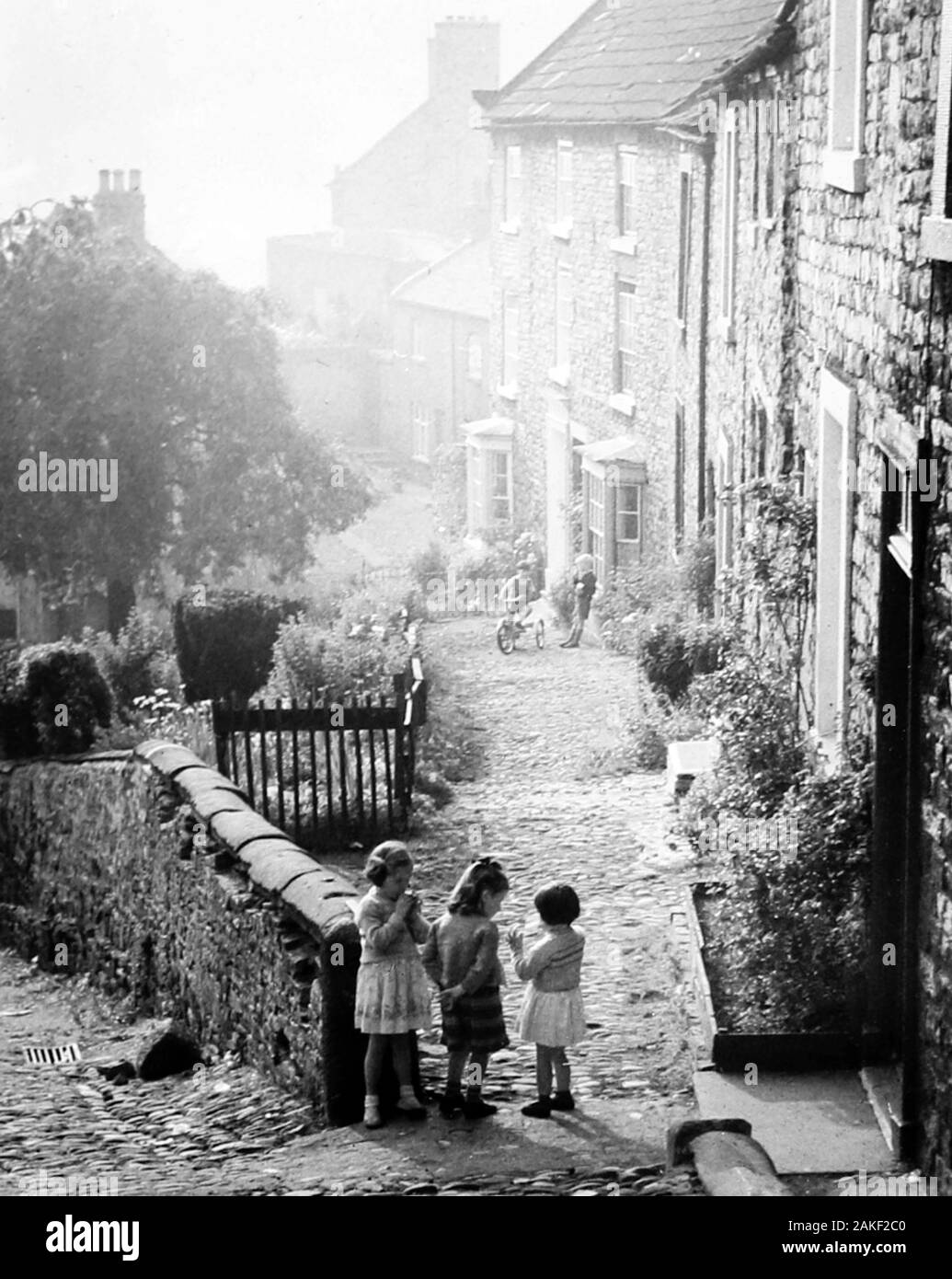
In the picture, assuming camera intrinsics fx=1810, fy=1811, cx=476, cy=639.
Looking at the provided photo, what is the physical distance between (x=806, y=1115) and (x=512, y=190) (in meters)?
18.9

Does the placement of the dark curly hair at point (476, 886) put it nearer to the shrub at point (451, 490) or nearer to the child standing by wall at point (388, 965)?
the child standing by wall at point (388, 965)

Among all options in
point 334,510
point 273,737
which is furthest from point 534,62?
point 273,737

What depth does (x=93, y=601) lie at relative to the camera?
77.2 feet

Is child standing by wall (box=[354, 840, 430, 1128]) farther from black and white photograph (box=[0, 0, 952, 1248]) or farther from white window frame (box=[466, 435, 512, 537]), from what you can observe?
white window frame (box=[466, 435, 512, 537])

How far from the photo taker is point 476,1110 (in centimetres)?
612

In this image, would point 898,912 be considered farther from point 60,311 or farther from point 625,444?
point 60,311

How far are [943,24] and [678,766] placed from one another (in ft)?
20.2

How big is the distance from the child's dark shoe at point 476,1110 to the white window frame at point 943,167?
312 centimetres

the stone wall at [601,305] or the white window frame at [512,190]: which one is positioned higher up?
the white window frame at [512,190]

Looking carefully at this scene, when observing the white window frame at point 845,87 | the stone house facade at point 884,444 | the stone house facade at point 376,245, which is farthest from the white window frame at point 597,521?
the stone house facade at point 376,245

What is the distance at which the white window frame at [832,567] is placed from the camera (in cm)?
710

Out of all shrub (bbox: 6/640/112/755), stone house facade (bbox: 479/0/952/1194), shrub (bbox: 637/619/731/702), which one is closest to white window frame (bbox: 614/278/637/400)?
stone house facade (bbox: 479/0/952/1194)

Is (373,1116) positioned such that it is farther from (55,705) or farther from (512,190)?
(512,190)

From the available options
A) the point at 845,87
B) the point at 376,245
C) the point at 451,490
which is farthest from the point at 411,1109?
the point at 376,245
